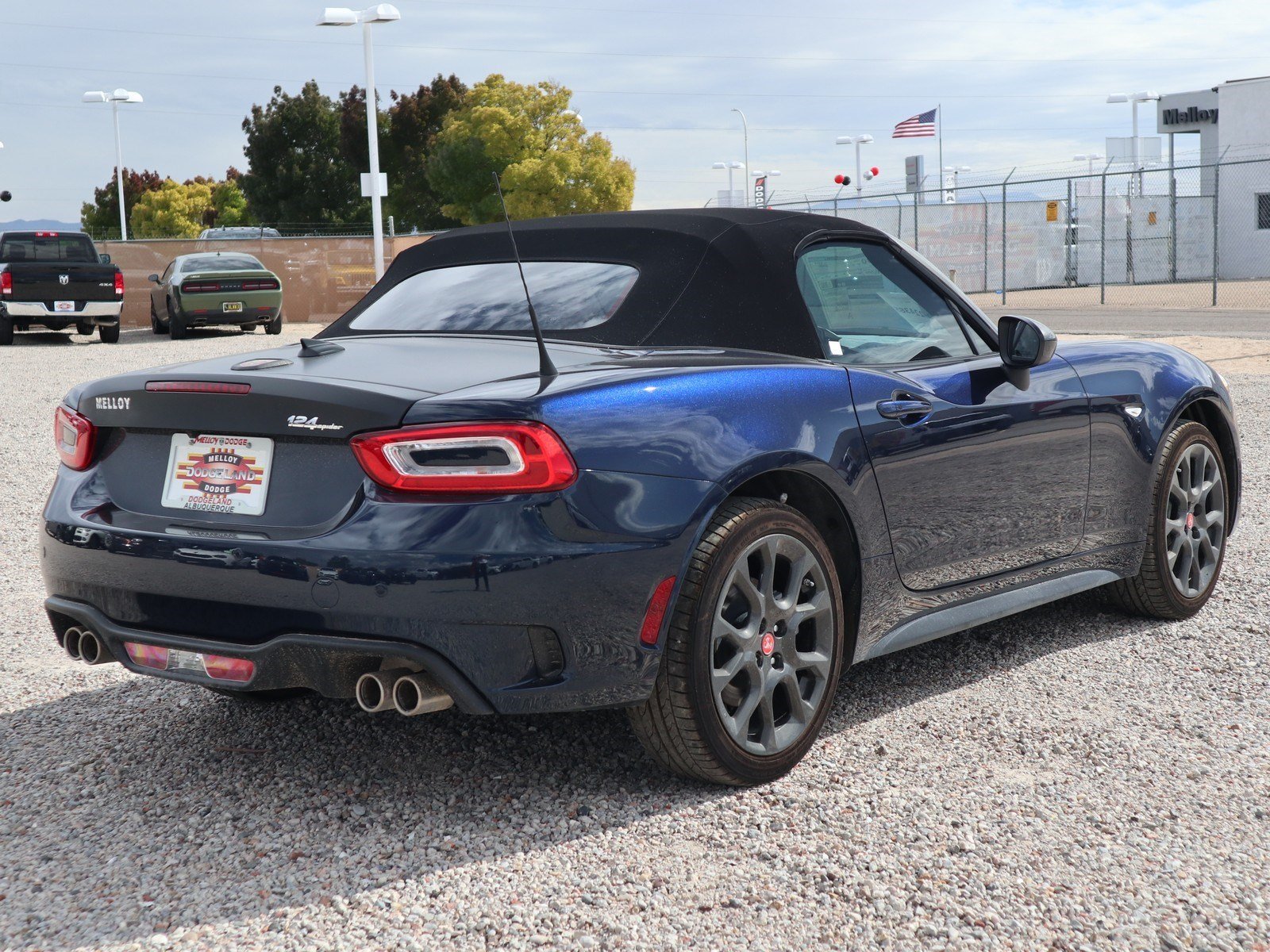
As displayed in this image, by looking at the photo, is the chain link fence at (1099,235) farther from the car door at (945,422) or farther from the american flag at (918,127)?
the car door at (945,422)

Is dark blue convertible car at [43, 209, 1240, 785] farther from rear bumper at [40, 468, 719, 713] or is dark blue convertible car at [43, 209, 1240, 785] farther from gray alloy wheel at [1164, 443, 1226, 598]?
gray alloy wheel at [1164, 443, 1226, 598]

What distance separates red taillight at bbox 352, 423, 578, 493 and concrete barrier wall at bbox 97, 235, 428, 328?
29459mm

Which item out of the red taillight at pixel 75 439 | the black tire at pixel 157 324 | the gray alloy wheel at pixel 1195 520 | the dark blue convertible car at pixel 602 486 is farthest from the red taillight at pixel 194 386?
the black tire at pixel 157 324

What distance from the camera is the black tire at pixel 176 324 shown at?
990 inches

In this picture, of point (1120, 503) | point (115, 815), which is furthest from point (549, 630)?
point (1120, 503)

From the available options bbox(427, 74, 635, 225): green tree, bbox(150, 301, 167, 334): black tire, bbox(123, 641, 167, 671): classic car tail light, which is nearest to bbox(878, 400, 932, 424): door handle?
bbox(123, 641, 167, 671): classic car tail light

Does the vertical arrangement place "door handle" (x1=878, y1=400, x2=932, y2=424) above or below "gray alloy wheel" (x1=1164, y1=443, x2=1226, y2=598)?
above

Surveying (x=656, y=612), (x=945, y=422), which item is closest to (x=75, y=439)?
(x=656, y=612)

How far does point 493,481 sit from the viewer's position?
3.02 m

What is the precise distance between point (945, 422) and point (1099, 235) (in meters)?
40.7

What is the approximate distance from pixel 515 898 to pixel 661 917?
310 millimetres

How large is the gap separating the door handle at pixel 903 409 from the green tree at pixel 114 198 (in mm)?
92599

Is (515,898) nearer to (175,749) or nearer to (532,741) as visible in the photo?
(532,741)

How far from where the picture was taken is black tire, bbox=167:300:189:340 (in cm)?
2514
